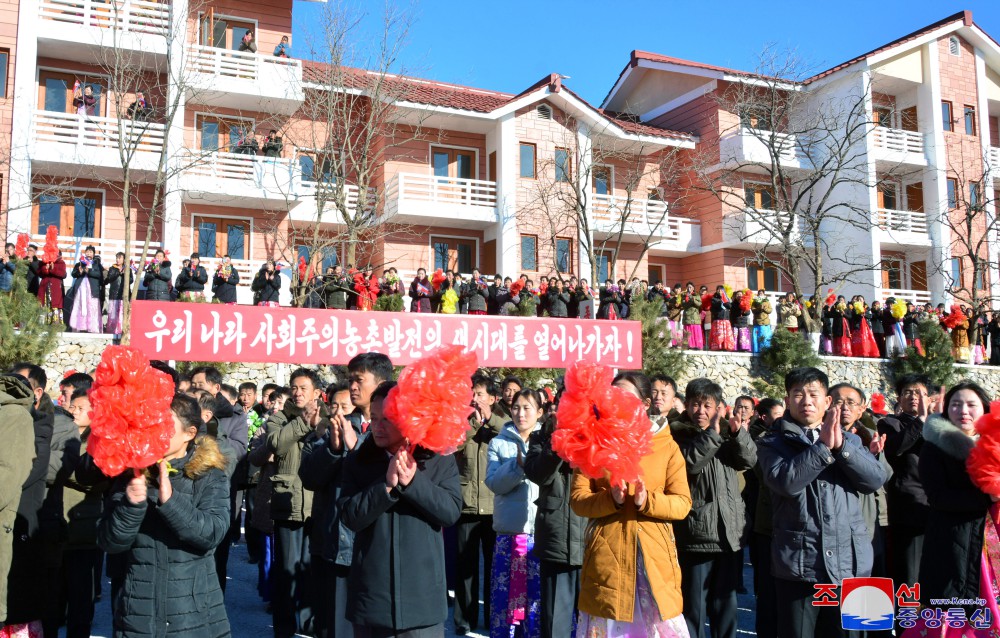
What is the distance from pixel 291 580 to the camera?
531 centimetres

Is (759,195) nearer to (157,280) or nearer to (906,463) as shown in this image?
(157,280)

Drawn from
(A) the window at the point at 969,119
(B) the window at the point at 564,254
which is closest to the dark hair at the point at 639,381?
(B) the window at the point at 564,254

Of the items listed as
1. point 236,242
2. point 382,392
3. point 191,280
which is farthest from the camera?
point 236,242

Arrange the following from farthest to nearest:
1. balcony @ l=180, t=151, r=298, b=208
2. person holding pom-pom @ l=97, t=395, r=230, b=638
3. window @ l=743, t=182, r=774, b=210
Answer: window @ l=743, t=182, r=774, b=210 → balcony @ l=180, t=151, r=298, b=208 → person holding pom-pom @ l=97, t=395, r=230, b=638

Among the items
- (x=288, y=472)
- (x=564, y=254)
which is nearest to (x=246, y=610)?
(x=288, y=472)

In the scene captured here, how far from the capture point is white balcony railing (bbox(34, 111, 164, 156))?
16.8 meters

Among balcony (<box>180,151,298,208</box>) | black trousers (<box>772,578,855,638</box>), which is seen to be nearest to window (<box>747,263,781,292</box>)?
balcony (<box>180,151,298,208</box>)

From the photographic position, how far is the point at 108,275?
45.1 ft

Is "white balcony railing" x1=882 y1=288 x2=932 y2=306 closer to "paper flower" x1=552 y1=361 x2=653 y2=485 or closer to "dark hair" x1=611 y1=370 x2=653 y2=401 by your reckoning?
"dark hair" x1=611 y1=370 x2=653 y2=401

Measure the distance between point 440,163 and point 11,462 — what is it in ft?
64.6

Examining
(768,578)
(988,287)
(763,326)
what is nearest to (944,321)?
(763,326)

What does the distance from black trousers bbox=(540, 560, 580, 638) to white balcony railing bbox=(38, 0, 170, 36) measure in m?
16.0

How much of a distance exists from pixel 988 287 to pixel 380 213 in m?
18.1

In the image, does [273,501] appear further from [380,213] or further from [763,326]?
[380,213]
